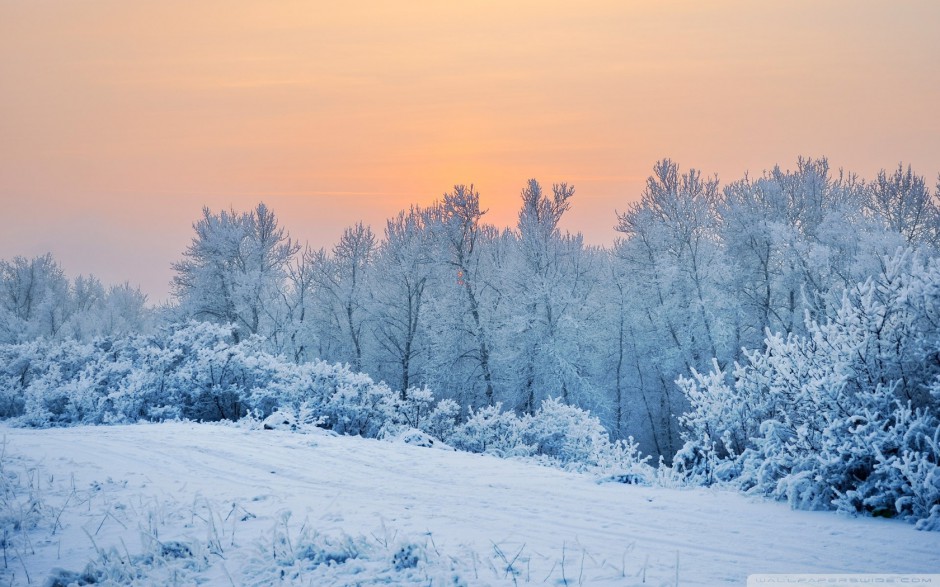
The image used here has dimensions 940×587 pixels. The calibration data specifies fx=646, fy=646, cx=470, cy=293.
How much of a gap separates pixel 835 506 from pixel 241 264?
31.5 meters

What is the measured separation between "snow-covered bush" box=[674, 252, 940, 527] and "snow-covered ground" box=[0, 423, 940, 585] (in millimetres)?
409

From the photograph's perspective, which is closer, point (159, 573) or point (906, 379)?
point (159, 573)

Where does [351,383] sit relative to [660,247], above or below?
below

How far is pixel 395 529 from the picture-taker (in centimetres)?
655

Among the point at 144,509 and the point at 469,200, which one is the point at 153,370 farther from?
the point at 469,200

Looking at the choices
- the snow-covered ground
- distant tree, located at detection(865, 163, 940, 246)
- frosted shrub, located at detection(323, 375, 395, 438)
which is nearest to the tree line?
distant tree, located at detection(865, 163, 940, 246)

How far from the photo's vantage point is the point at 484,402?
31.1 meters

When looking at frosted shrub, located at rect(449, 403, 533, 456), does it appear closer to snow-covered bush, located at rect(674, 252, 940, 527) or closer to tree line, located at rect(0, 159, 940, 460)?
tree line, located at rect(0, 159, 940, 460)

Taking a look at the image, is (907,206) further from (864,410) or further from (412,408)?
(864,410)

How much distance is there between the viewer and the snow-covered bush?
22.9 feet

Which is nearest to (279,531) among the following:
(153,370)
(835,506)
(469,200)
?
(835,506)

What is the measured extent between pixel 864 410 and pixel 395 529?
5517 millimetres

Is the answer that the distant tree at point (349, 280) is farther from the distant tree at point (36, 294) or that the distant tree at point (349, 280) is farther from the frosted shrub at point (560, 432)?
the distant tree at point (36, 294)

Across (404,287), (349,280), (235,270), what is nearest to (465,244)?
(404,287)
